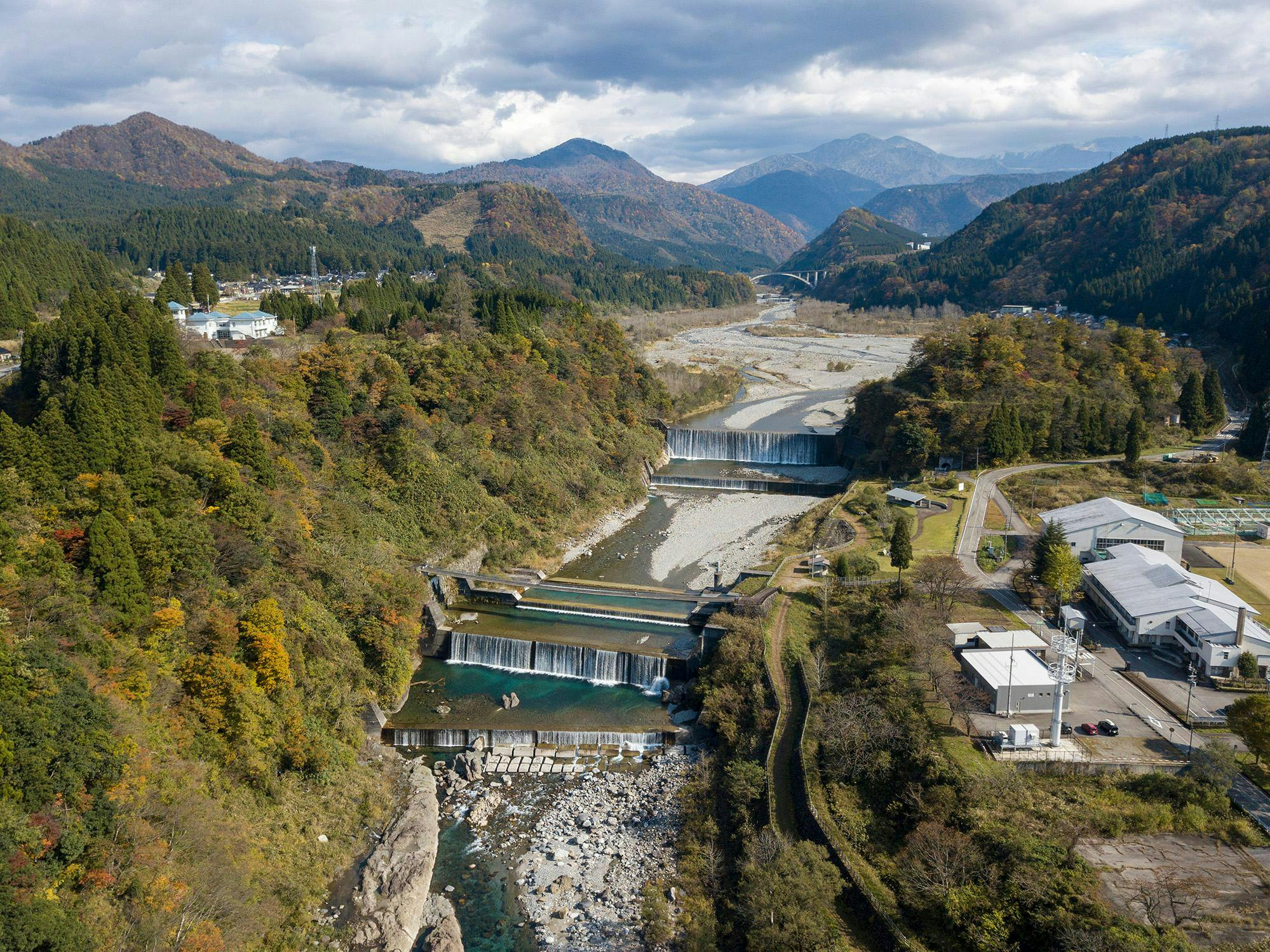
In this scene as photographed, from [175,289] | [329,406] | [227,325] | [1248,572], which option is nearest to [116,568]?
[329,406]

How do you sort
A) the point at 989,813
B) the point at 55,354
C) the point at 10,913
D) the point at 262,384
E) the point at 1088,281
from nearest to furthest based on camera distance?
the point at 10,913
the point at 989,813
the point at 55,354
the point at 262,384
the point at 1088,281

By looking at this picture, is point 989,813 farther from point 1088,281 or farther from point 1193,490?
point 1088,281

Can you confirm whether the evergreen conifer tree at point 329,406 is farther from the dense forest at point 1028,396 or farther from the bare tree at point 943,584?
the dense forest at point 1028,396

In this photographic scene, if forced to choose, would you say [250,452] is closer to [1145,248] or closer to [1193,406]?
[1193,406]

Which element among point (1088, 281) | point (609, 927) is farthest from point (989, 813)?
point (1088, 281)

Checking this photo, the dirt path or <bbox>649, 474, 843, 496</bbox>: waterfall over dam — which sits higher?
<bbox>649, 474, 843, 496</bbox>: waterfall over dam

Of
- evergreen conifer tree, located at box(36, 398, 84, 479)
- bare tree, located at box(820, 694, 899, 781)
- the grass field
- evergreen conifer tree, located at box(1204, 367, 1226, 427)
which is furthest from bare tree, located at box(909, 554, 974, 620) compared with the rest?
evergreen conifer tree, located at box(36, 398, 84, 479)

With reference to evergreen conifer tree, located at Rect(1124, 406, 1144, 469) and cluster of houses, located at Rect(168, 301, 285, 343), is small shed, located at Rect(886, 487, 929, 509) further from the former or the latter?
cluster of houses, located at Rect(168, 301, 285, 343)
